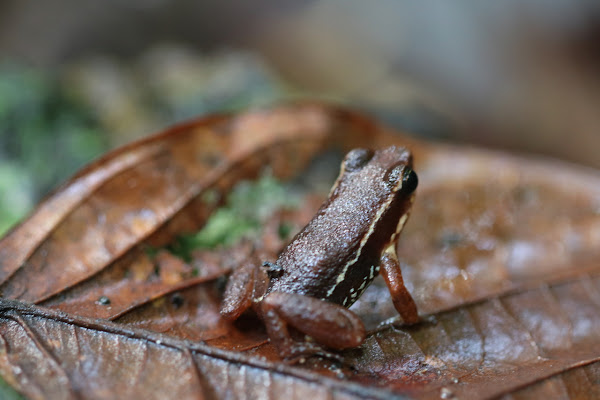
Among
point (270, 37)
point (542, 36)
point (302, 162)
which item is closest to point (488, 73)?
point (542, 36)

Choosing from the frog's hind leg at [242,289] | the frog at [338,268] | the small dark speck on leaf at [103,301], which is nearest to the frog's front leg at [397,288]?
the frog at [338,268]

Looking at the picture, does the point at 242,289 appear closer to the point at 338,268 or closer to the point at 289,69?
the point at 338,268

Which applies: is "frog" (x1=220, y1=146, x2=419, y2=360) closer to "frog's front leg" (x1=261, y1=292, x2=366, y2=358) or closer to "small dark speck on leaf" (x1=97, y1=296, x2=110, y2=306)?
"frog's front leg" (x1=261, y1=292, x2=366, y2=358)

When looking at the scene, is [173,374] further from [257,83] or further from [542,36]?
[542,36]

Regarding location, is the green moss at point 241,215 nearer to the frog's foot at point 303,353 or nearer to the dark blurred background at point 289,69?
the frog's foot at point 303,353

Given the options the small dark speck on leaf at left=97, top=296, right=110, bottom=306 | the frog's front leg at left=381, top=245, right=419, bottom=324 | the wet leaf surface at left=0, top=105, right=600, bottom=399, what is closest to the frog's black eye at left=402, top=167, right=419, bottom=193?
the frog's front leg at left=381, top=245, right=419, bottom=324
